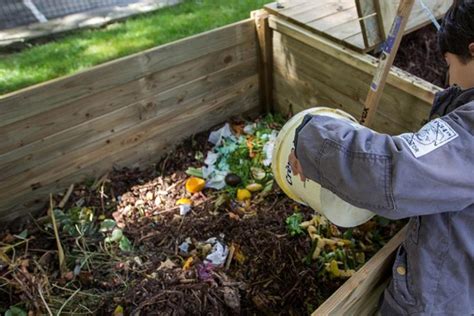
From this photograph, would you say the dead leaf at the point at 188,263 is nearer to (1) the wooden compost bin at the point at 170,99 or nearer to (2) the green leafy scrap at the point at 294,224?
(2) the green leafy scrap at the point at 294,224

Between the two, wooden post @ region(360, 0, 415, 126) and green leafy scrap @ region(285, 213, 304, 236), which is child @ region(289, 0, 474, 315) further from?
green leafy scrap @ region(285, 213, 304, 236)

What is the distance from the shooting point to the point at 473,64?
1206mm

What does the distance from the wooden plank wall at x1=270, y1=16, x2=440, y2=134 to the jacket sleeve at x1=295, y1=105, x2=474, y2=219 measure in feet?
3.14

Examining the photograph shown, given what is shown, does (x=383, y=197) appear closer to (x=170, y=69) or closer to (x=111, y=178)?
(x=170, y=69)

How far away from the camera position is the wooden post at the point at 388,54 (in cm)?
169

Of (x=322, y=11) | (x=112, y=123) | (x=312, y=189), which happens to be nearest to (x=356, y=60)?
(x=322, y=11)

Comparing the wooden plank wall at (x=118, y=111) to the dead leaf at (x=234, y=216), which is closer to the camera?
the wooden plank wall at (x=118, y=111)

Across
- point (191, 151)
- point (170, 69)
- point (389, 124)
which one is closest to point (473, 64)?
point (389, 124)

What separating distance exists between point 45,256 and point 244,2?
2.56 meters

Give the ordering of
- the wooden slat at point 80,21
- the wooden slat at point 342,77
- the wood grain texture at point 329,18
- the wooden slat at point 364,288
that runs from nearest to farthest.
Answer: the wooden slat at point 364,288
the wooden slat at point 342,77
the wood grain texture at point 329,18
the wooden slat at point 80,21

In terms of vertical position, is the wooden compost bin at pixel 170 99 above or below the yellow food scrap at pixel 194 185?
above

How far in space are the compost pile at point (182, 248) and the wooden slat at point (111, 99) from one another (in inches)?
16.9

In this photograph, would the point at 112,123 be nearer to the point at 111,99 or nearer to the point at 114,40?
the point at 111,99

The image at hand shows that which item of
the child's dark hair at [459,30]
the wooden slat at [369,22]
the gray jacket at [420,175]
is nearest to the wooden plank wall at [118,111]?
the wooden slat at [369,22]
